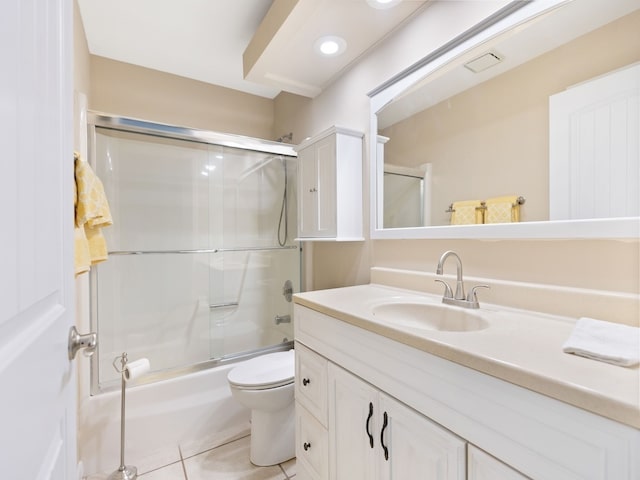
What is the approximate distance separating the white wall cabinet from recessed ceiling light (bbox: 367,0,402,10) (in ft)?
4.59

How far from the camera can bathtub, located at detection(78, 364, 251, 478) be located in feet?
5.24

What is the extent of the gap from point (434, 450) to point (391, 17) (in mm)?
1767

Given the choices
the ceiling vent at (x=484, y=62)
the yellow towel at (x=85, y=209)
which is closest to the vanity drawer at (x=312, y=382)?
the yellow towel at (x=85, y=209)

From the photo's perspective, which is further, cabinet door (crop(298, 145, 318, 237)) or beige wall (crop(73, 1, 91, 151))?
cabinet door (crop(298, 145, 318, 237))

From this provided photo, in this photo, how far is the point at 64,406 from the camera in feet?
1.87

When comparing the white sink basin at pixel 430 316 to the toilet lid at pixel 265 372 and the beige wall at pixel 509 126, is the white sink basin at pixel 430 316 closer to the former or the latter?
the beige wall at pixel 509 126

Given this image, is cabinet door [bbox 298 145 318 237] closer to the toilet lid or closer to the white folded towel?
the toilet lid

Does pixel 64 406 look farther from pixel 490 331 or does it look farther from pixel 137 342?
pixel 137 342

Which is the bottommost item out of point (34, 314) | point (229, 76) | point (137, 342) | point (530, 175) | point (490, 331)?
point (137, 342)

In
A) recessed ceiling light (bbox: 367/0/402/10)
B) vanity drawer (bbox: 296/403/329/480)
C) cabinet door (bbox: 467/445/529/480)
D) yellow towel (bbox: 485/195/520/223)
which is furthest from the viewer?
recessed ceiling light (bbox: 367/0/402/10)

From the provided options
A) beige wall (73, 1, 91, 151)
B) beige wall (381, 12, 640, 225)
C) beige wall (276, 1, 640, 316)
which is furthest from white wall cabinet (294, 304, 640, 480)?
beige wall (73, 1, 91, 151)

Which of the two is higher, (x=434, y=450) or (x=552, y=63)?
(x=552, y=63)

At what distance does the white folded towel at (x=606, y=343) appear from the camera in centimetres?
59

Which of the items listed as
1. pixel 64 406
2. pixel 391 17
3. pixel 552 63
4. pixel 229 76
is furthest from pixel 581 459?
pixel 229 76
